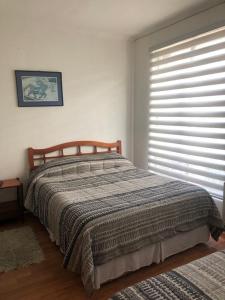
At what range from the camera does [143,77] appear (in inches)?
157

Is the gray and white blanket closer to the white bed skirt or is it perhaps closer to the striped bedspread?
the white bed skirt

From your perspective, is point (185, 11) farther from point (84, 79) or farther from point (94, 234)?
point (94, 234)

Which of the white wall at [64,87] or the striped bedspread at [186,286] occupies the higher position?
the white wall at [64,87]

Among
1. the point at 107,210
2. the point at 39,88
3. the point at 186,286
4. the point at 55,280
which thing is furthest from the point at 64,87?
the point at 186,286

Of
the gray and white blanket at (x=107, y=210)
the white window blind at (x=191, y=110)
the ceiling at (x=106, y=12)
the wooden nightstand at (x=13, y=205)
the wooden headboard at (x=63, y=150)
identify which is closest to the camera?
the gray and white blanket at (x=107, y=210)

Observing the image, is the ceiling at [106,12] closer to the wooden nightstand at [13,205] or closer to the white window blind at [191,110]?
the white window blind at [191,110]

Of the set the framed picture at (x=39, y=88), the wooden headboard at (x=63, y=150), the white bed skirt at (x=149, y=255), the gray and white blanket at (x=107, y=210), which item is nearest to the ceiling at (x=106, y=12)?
the framed picture at (x=39, y=88)

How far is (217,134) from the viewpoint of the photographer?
289 centimetres

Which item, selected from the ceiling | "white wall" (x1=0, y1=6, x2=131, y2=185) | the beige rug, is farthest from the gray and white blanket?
the ceiling

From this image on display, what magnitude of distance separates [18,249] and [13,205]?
29.2 inches

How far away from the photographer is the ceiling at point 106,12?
272 cm

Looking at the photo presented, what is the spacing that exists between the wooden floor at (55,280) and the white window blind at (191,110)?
1.05 m

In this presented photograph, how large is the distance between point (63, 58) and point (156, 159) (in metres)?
2.03

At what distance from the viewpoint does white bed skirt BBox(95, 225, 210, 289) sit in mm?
2021
